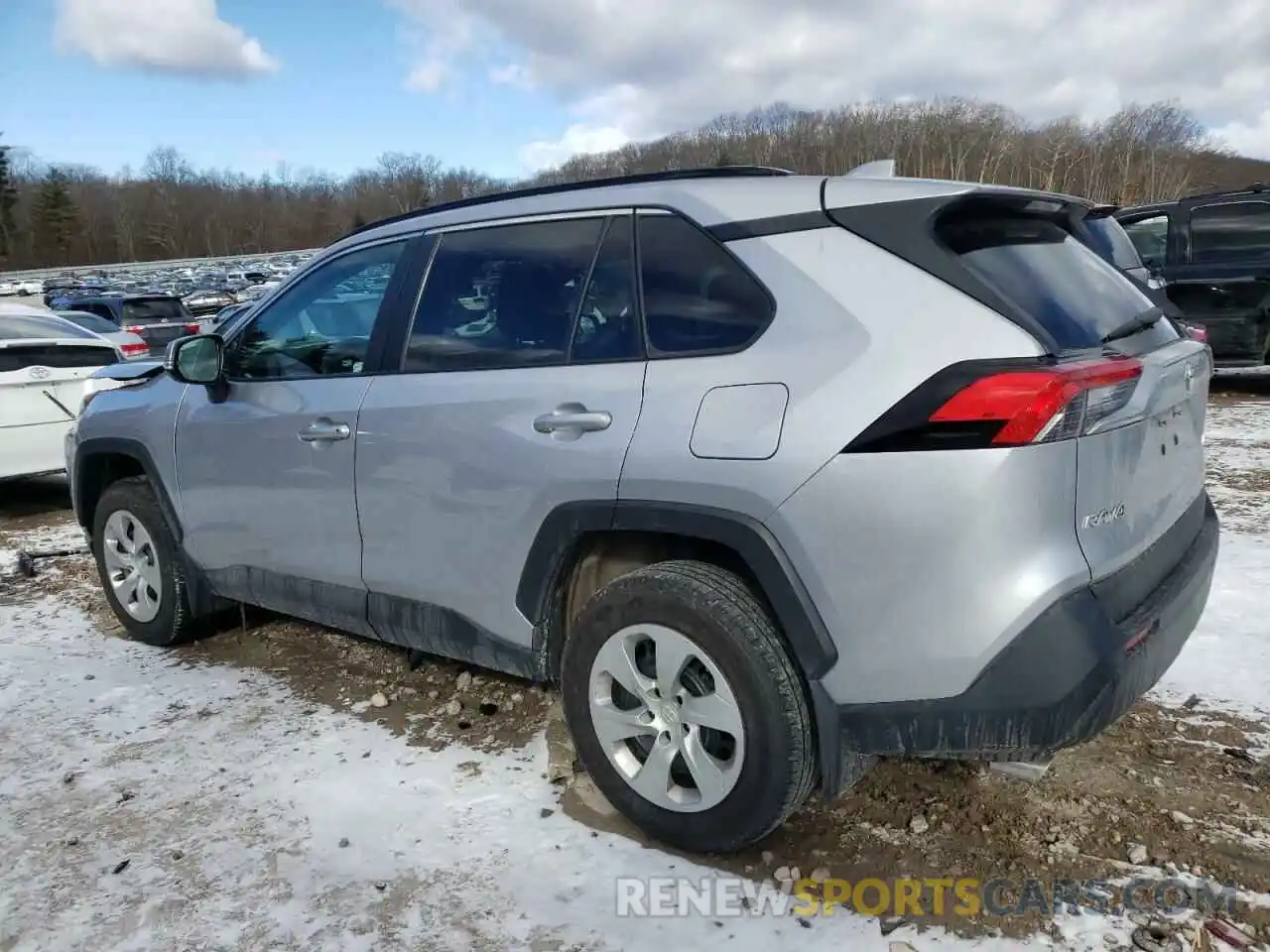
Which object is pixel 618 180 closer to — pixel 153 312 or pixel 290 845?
pixel 290 845

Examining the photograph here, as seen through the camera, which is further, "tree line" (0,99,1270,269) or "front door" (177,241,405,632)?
"tree line" (0,99,1270,269)

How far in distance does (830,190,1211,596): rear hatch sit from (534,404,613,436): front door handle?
82cm

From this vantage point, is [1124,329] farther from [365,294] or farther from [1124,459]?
[365,294]

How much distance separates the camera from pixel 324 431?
3295 millimetres

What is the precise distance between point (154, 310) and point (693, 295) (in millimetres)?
18910

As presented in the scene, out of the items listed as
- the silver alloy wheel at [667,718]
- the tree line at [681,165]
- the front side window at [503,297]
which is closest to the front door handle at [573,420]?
the front side window at [503,297]

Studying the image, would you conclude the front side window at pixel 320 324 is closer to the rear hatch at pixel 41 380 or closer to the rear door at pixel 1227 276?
the rear hatch at pixel 41 380

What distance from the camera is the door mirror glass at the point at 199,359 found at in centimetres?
372

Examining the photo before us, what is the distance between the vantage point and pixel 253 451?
361 cm

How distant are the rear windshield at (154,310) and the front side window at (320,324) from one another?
16.2 m

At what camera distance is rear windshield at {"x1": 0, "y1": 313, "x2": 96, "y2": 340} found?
25.7 feet

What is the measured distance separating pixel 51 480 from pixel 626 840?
8114 mm

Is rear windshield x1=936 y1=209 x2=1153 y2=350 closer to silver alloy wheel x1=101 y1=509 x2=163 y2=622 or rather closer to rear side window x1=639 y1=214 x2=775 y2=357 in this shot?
rear side window x1=639 y1=214 x2=775 y2=357

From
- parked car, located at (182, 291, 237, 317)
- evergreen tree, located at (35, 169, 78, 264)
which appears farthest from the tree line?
parked car, located at (182, 291, 237, 317)
